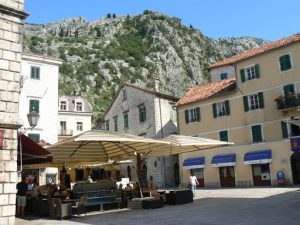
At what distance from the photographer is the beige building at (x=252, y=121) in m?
27.0

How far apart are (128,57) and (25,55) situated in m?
69.2

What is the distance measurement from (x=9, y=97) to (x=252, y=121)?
22.1 metres

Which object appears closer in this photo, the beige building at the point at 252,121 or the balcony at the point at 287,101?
the balcony at the point at 287,101

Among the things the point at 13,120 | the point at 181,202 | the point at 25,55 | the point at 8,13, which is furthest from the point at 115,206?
the point at 25,55

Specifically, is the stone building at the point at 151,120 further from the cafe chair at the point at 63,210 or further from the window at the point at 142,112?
the cafe chair at the point at 63,210

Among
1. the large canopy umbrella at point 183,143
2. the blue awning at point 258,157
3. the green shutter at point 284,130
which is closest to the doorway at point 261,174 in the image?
the blue awning at point 258,157

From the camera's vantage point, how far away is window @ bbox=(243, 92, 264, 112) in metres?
28.7

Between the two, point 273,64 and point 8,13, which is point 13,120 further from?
point 273,64

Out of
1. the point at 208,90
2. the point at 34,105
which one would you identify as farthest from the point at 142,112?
the point at 34,105

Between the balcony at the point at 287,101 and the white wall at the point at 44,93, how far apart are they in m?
20.0

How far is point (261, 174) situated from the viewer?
2825 cm

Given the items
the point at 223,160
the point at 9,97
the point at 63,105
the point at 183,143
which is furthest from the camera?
the point at 63,105

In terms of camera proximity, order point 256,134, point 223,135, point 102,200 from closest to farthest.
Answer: point 102,200 → point 256,134 → point 223,135

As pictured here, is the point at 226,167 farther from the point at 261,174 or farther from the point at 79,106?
the point at 79,106
